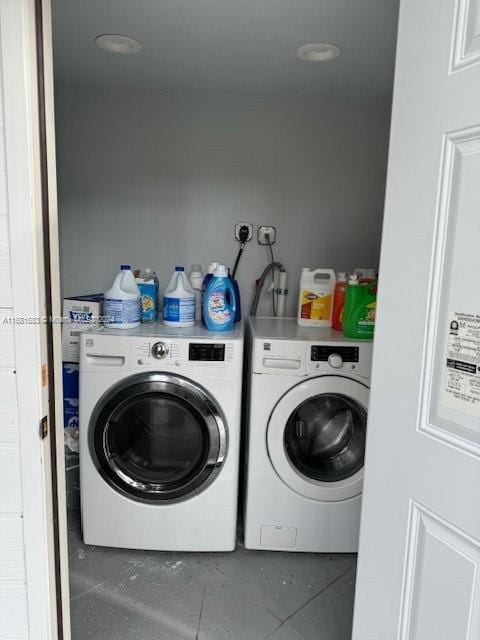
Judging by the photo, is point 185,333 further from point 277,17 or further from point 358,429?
point 277,17

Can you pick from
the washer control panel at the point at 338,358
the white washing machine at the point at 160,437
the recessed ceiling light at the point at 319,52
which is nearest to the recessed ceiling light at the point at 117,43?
the recessed ceiling light at the point at 319,52

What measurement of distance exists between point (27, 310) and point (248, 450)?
1.20m

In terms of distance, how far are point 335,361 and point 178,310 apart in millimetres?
723

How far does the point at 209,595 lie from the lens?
5.35 ft

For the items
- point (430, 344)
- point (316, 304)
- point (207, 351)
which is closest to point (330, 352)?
point (316, 304)

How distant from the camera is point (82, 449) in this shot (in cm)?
178

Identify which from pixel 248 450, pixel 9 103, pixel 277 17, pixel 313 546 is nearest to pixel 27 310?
pixel 9 103

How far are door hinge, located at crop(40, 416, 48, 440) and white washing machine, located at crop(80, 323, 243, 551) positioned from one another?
2.45ft

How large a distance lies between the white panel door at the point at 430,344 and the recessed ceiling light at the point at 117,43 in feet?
4.10

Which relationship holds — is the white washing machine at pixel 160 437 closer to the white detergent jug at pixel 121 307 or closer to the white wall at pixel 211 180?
the white detergent jug at pixel 121 307

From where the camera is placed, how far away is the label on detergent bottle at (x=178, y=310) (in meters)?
1.88

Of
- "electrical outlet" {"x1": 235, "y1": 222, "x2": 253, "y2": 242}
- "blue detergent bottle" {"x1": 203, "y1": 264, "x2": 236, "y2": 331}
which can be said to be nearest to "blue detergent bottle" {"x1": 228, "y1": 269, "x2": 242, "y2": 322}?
"electrical outlet" {"x1": 235, "y1": 222, "x2": 253, "y2": 242}

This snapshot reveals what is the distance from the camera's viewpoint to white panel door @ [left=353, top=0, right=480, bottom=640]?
778mm

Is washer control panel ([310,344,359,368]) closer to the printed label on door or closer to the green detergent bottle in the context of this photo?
the green detergent bottle
